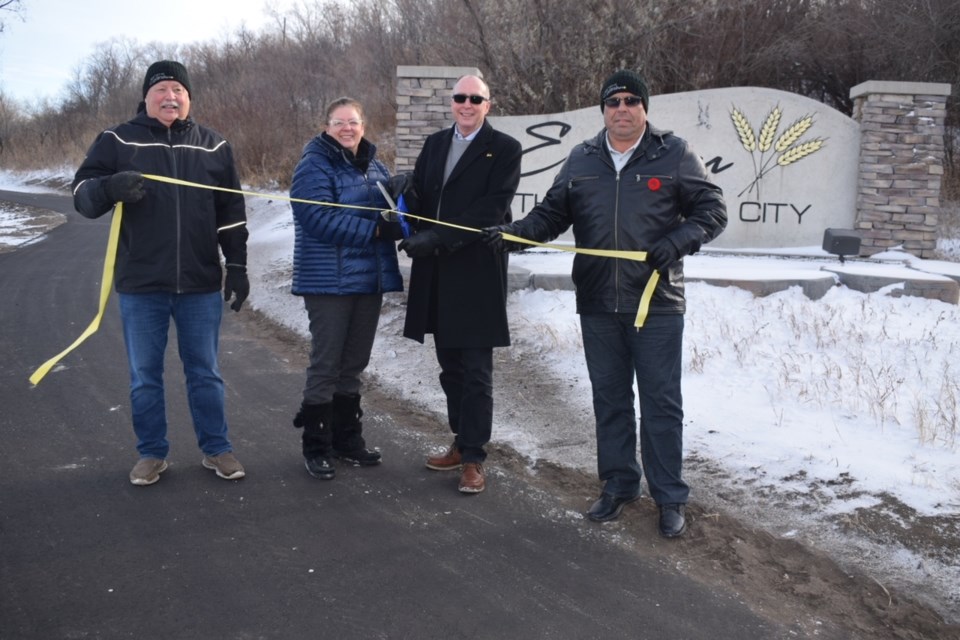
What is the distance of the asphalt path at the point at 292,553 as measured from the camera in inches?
124

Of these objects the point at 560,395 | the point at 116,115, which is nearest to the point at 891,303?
the point at 560,395

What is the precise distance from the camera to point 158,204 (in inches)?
171

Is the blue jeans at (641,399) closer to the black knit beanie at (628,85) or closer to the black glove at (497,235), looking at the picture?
the black glove at (497,235)

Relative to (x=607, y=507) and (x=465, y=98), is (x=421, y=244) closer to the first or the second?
(x=465, y=98)

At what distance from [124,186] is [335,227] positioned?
3.40ft

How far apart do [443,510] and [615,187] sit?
180cm

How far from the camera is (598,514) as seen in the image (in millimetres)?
4125

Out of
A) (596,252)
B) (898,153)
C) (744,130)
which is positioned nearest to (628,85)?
(596,252)

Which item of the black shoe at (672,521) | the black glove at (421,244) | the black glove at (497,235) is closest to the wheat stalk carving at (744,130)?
the black glove at (497,235)

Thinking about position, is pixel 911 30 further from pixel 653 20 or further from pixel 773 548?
pixel 773 548

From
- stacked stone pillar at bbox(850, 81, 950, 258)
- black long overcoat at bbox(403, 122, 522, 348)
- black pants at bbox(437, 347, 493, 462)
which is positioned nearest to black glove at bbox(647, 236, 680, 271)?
black long overcoat at bbox(403, 122, 522, 348)

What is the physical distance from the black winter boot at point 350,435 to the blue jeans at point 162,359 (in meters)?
0.61

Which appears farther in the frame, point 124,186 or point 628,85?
point 124,186

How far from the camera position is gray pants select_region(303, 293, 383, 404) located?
14.9ft
